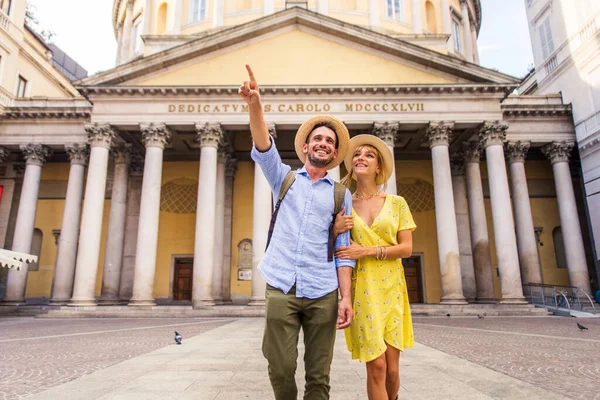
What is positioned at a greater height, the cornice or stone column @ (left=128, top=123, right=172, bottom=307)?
the cornice

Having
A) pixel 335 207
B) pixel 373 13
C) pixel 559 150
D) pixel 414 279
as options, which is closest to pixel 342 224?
pixel 335 207

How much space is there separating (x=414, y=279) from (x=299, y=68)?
1339 centimetres

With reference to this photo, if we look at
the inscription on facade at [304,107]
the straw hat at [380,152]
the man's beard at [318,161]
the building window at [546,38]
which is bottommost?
the man's beard at [318,161]

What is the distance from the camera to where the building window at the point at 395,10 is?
29312 millimetres

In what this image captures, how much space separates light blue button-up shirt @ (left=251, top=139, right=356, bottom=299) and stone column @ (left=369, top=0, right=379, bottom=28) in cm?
2766

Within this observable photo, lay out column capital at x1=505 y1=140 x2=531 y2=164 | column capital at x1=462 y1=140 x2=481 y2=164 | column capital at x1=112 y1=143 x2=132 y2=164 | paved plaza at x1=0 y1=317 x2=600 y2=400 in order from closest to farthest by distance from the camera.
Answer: paved plaza at x1=0 y1=317 x2=600 y2=400
column capital at x1=462 y1=140 x2=481 y2=164
column capital at x1=112 y1=143 x2=132 y2=164
column capital at x1=505 y1=140 x2=531 y2=164

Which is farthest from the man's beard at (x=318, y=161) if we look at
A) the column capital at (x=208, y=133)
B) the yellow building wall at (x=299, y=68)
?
the yellow building wall at (x=299, y=68)

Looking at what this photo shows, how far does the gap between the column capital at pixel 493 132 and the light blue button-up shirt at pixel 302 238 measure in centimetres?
1764

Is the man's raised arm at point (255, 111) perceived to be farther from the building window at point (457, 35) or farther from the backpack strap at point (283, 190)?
the building window at point (457, 35)

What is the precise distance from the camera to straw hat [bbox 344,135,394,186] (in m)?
3.17

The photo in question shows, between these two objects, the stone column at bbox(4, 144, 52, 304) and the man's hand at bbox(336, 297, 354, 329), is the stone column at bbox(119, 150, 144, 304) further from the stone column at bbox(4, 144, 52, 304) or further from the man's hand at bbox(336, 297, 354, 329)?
the man's hand at bbox(336, 297, 354, 329)

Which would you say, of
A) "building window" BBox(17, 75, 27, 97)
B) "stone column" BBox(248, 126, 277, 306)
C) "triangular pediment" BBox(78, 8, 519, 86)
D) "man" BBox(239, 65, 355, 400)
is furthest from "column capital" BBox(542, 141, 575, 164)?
"building window" BBox(17, 75, 27, 97)

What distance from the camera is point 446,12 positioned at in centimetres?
3062

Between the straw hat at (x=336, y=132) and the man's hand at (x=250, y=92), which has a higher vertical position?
the man's hand at (x=250, y=92)
